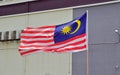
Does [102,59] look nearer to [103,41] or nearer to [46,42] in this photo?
[103,41]

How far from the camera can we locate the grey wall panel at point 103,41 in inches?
604

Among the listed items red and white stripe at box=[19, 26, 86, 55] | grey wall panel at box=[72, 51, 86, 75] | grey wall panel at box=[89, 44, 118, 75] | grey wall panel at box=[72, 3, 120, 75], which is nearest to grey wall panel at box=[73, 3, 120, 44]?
grey wall panel at box=[72, 3, 120, 75]

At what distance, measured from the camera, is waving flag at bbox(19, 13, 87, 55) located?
12.1 metres

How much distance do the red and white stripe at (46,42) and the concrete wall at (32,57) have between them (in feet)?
13.4

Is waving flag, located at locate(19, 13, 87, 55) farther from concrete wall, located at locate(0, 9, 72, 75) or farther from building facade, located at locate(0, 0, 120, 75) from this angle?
concrete wall, located at locate(0, 9, 72, 75)

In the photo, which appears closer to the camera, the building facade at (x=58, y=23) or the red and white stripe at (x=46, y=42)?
the red and white stripe at (x=46, y=42)

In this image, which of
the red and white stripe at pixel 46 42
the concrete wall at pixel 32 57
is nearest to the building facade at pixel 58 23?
the concrete wall at pixel 32 57

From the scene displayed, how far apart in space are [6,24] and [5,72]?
2.68 metres

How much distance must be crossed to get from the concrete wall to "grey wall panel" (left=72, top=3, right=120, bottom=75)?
110cm

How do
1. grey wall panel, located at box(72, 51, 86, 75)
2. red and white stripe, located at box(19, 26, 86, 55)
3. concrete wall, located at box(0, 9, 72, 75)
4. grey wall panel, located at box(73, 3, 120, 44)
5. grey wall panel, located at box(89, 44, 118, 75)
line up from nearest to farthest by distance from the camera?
red and white stripe, located at box(19, 26, 86, 55) → grey wall panel, located at box(89, 44, 118, 75) → grey wall panel, located at box(73, 3, 120, 44) → grey wall panel, located at box(72, 51, 86, 75) → concrete wall, located at box(0, 9, 72, 75)

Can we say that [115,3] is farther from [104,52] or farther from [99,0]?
[104,52]

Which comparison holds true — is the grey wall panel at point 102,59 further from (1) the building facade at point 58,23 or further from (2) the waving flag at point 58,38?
(2) the waving flag at point 58,38

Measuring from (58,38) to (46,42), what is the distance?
50 centimetres

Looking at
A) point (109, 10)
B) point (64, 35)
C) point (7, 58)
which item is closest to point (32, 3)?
point (7, 58)
